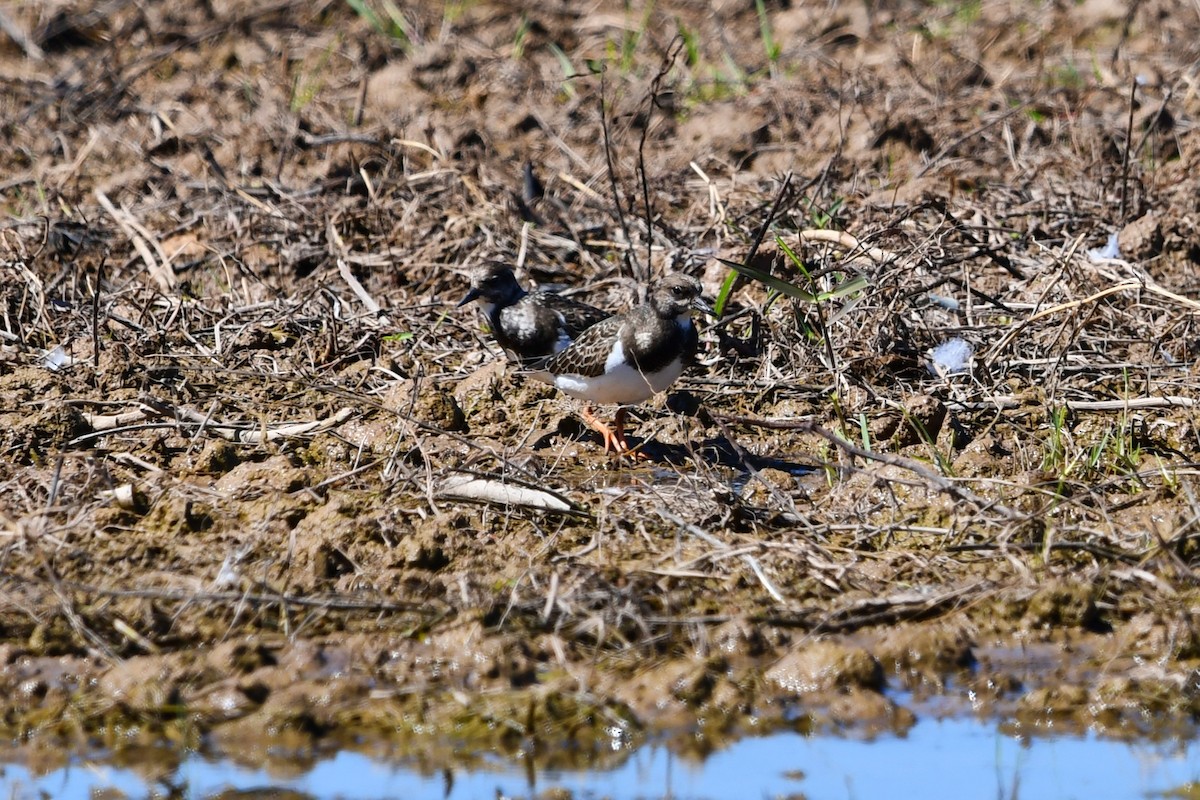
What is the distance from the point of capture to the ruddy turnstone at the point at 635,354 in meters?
6.69

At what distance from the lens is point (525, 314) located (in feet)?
25.0

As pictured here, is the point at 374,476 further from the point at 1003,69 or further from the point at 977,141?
the point at 1003,69

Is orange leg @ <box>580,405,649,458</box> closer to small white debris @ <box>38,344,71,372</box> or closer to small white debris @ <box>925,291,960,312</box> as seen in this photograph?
small white debris @ <box>925,291,960,312</box>

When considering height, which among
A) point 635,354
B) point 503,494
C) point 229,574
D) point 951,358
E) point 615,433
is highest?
point 951,358

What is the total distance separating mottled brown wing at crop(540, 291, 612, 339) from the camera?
7656 mm

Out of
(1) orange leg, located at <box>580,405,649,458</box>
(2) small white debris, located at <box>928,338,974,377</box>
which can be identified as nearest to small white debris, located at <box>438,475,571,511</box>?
(1) orange leg, located at <box>580,405,649,458</box>

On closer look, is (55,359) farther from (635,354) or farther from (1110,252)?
(1110,252)

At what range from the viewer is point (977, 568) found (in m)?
5.54

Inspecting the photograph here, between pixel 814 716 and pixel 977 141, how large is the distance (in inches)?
232

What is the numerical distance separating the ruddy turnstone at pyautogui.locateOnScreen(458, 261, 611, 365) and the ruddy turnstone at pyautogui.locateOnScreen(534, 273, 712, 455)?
44 cm

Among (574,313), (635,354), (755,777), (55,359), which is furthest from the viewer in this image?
(574,313)

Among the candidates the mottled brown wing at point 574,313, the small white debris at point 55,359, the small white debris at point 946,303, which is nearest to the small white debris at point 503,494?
the mottled brown wing at point 574,313

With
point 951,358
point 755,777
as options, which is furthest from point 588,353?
point 755,777

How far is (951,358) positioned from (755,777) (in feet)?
11.1
